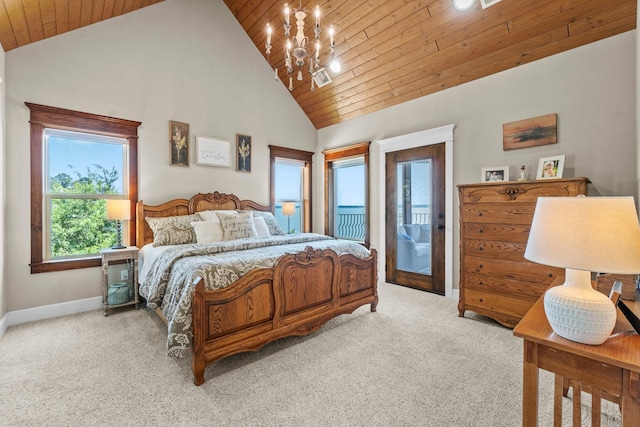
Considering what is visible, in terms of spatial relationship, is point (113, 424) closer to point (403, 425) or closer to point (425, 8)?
point (403, 425)

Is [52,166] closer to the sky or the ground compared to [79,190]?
closer to the sky

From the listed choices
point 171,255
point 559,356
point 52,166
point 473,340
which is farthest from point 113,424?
point 52,166

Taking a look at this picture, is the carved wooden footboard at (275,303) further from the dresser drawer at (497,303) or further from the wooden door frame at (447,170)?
the wooden door frame at (447,170)

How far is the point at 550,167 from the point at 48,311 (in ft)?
17.9

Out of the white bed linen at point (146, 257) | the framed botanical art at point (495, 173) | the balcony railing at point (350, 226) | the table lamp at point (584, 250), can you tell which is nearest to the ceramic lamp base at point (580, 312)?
the table lamp at point (584, 250)

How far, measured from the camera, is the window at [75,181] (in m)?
3.09

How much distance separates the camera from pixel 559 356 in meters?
1.08

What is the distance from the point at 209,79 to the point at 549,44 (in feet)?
13.6

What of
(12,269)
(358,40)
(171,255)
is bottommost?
(12,269)

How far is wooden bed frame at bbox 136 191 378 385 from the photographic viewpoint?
6.52ft

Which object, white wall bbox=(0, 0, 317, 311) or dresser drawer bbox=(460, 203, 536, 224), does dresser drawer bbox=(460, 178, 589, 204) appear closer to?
dresser drawer bbox=(460, 203, 536, 224)

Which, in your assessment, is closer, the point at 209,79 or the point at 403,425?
the point at 403,425

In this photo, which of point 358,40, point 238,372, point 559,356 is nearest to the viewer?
point 559,356

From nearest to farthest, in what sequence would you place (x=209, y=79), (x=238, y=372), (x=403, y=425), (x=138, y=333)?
(x=403, y=425)
(x=238, y=372)
(x=138, y=333)
(x=209, y=79)
